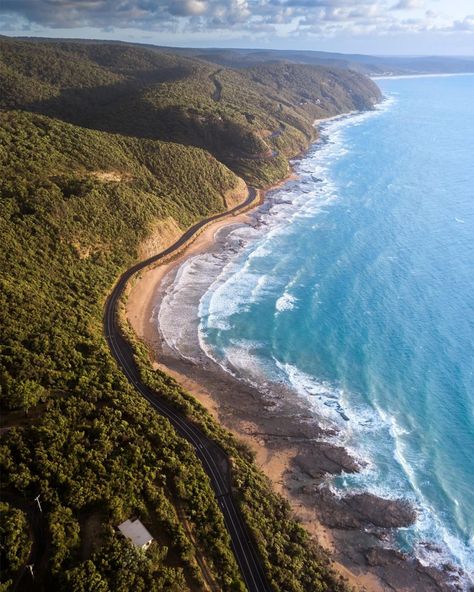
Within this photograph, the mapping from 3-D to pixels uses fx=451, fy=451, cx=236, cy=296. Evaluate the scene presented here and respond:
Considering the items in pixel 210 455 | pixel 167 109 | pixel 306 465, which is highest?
pixel 167 109

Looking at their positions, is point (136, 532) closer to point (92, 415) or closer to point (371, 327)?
point (92, 415)

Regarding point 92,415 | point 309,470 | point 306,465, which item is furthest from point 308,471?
point 92,415

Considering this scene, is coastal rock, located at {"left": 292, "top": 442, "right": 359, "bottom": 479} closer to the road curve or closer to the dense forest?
the dense forest

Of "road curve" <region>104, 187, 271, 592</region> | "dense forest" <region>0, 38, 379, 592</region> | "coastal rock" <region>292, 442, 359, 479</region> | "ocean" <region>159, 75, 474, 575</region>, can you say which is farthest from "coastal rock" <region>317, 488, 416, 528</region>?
"road curve" <region>104, 187, 271, 592</region>

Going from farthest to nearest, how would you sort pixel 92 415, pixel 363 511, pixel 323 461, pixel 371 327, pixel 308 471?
1. pixel 371 327
2. pixel 323 461
3. pixel 308 471
4. pixel 92 415
5. pixel 363 511

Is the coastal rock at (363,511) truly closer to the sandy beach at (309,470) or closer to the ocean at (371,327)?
the sandy beach at (309,470)
